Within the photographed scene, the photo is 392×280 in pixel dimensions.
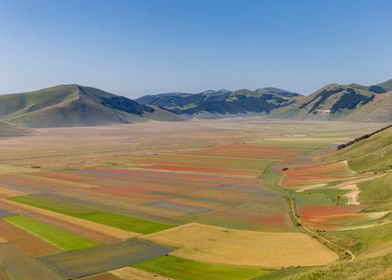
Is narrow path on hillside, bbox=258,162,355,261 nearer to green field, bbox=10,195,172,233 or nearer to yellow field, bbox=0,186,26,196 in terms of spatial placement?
green field, bbox=10,195,172,233

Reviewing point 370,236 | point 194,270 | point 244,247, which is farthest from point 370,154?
point 194,270

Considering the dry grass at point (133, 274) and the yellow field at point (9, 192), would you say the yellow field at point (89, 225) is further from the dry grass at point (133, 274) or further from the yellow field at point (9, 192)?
the yellow field at point (9, 192)

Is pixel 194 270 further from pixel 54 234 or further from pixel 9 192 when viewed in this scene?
pixel 9 192

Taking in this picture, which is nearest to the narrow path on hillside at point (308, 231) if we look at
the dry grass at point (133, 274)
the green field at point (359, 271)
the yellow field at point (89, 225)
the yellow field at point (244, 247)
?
the yellow field at point (244, 247)

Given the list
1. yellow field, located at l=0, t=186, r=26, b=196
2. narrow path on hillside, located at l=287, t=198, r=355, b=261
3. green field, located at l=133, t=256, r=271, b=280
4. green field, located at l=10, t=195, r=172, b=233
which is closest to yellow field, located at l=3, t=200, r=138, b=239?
green field, located at l=10, t=195, r=172, b=233

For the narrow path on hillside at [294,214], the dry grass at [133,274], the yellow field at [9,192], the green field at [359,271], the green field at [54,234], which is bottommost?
the narrow path on hillside at [294,214]

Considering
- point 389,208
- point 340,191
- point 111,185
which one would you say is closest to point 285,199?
point 340,191
